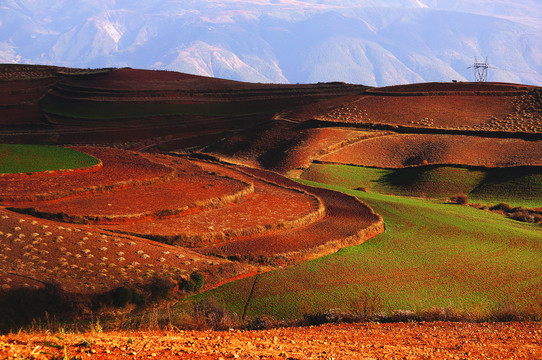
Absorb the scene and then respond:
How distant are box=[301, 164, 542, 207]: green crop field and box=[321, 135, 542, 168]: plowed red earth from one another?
1.10 meters

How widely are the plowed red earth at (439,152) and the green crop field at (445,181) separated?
1.10 meters

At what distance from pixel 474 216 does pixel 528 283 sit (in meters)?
8.00

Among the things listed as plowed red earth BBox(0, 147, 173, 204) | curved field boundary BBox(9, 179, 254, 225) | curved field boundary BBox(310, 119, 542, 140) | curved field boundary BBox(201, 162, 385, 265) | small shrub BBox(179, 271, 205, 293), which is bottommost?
small shrub BBox(179, 271, 205, 293)

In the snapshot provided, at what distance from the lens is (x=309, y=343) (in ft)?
26.8

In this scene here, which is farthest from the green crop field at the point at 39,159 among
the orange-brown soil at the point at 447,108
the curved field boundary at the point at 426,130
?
the orange-brown soil at the point at 447,108

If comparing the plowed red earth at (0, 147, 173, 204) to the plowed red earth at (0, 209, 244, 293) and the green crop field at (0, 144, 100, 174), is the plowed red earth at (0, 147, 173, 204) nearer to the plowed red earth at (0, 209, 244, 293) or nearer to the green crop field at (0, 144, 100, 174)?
the green crop field at (0, 144, 100, 174)

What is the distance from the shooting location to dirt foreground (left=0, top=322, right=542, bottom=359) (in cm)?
688

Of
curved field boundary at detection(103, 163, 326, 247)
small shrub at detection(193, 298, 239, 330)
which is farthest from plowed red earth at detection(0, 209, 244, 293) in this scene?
small shrub at detection(193, 298, 239, 330)

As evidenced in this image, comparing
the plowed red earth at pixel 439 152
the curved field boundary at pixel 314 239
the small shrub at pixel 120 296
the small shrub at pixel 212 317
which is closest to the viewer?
the small shrub at pixel 212 317

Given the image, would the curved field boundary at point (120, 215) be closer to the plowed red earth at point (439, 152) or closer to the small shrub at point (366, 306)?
the small shrub at point (366, 306)

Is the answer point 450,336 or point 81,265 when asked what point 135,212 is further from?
point 450,336

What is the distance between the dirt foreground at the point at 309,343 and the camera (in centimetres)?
688

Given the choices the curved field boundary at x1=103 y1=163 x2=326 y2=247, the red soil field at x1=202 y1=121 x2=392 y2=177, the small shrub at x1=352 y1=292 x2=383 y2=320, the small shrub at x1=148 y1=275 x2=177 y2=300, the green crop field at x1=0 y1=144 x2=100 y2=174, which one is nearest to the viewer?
the small shrub at x1=352 y1=292 x2=383 y2=320

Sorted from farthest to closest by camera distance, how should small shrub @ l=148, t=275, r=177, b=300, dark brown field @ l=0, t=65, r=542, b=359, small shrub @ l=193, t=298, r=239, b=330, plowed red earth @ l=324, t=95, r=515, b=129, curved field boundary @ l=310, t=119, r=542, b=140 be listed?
plowed red earth @ l=324, t=95, r=515, b=129, curved field boundary @ l=310, t=119, r=542, b=140, small shrub @ l=148, t=275, r=177, b=300, small shrub @ l=193, t=298, r=239, b=330, dark brown field @ l=0, t=65, r=542, b=359
